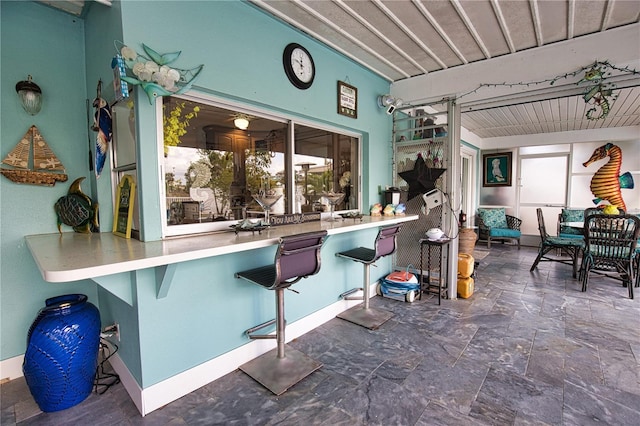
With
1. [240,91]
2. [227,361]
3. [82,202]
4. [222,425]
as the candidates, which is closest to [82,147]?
[82,202]

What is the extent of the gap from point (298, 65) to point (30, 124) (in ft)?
6.75

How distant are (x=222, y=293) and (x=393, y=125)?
3.06 metres

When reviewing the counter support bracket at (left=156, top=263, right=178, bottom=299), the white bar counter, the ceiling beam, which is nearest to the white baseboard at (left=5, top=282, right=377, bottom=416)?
the counter support bracket at (left=156, top=263, right=178, bottom=299)

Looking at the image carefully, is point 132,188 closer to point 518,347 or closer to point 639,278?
point 518,347

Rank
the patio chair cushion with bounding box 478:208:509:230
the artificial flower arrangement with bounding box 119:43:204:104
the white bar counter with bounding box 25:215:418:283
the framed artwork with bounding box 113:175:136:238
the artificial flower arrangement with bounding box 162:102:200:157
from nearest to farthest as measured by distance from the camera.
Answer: the white bar counter with bounding box 25:215:418:283 → the artificial flower arrangement with bounding box 119:43:204:104 → the framed artwork with bounding box 113:175:136:238 → the artificial flower arrangement with bounding box 162:102:200:157 → the patio chair cushion with bounding box 478:208:509:230

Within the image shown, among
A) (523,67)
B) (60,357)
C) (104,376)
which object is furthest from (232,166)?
(523,67)

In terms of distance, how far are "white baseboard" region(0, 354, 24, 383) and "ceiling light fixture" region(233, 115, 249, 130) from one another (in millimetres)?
2296

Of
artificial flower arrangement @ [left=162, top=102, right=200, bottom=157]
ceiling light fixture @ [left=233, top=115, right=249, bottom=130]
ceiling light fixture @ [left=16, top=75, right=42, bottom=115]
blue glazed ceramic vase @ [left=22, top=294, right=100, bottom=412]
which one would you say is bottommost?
blue glazed ceramic vase @ [left=22, top=294, right=100, bottom=412]

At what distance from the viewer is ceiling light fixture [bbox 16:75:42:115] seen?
204cm

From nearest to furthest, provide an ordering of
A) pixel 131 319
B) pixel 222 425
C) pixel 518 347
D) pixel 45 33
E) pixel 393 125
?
pixel 222 425 < pixel 131 319 < pixel 45 33 < pixel 518 347 < pixel 393 125

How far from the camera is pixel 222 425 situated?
171 centimetres

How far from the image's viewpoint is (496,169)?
7512mm

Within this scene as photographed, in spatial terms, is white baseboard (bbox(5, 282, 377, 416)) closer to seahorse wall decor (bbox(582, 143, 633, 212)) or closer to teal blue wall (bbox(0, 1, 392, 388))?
teal blue wall (bbox(0, 1, 392, 388))

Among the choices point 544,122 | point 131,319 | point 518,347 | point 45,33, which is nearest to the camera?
point 131,319
